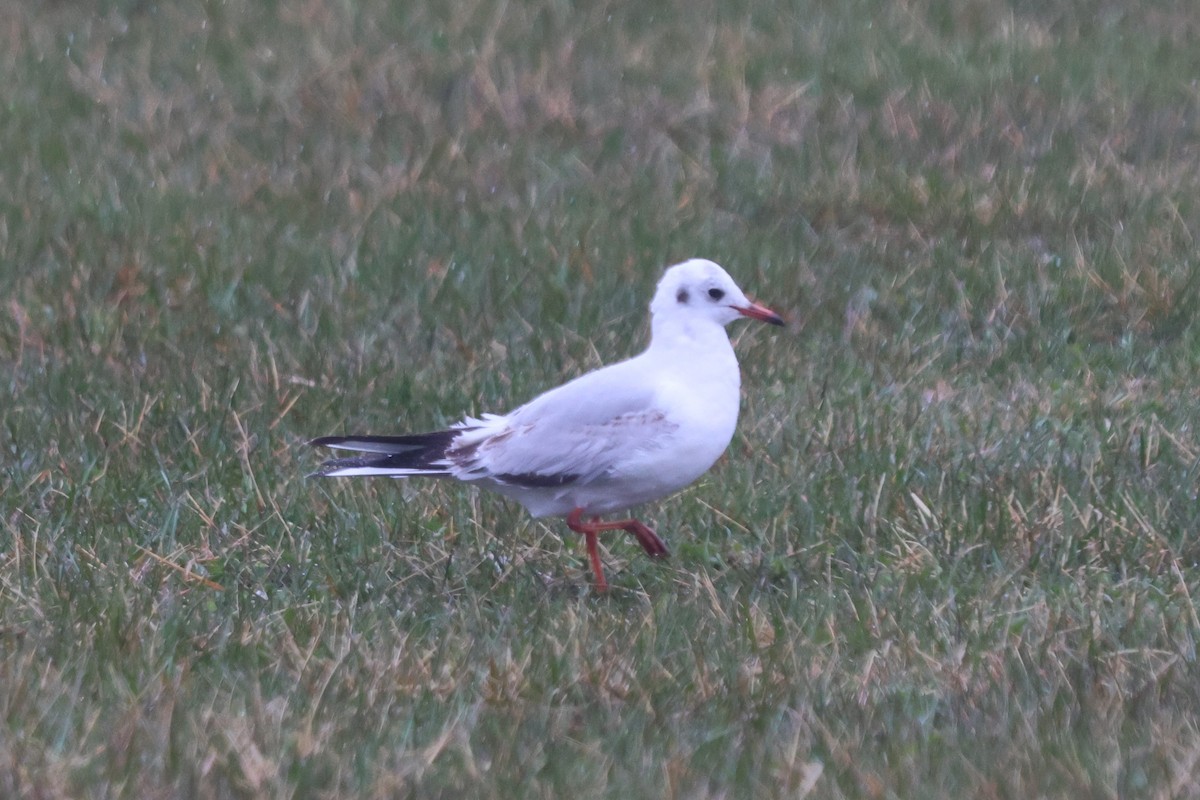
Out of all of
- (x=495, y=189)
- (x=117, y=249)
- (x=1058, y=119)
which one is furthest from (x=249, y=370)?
(x=1058, y=119)

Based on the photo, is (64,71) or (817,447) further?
(64,71)

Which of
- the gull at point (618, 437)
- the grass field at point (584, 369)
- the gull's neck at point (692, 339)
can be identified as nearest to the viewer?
the grass field at point (584, 369)

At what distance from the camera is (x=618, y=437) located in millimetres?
4766

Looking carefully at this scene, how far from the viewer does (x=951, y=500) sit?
5.11 metres

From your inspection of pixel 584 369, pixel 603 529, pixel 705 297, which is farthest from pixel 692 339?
pixel 584 369

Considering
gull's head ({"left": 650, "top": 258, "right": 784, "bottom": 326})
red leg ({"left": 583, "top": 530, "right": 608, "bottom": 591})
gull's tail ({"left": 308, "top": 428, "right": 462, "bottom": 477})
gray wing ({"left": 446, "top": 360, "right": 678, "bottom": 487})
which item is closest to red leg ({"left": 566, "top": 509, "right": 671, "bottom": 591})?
red leg ({"left": 583, "top": 530, "right": 608, "bottom": 591})

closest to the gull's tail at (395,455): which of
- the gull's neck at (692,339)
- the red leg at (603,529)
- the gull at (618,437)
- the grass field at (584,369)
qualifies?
the gull at (618,437)

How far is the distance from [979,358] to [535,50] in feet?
14.4

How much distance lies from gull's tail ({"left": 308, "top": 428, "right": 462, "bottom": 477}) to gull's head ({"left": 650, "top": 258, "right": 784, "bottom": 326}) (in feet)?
2.22

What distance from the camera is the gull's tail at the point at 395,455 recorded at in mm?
4992

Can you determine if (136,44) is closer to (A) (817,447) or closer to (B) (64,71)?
(B) (64,71)

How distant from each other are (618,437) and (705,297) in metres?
0.54

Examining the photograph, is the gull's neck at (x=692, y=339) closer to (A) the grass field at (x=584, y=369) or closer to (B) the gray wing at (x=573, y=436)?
(B) the gray wing at (x=573, y=436)

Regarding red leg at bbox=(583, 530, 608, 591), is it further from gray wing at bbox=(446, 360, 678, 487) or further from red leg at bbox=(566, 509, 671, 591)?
gray wing at bbox=(446, 360, 678, 487)
